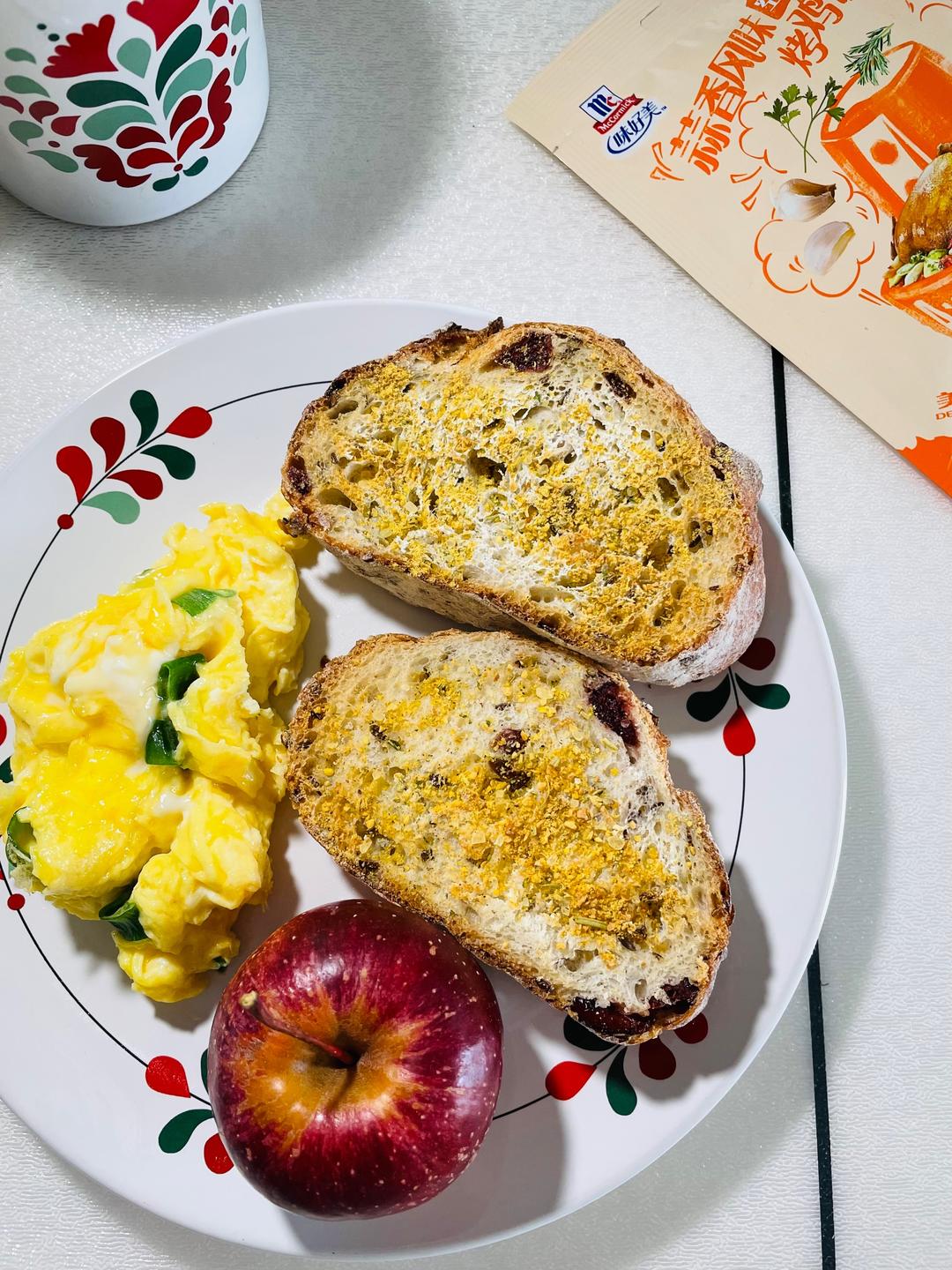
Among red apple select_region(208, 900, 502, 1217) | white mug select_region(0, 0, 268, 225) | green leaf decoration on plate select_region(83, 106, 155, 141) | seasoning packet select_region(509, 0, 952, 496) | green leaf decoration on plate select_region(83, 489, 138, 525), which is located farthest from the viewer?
seasoning packet select_region(509, 0, 952, 496)

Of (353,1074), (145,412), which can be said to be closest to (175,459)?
(145,412)

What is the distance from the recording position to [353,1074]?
1.11m

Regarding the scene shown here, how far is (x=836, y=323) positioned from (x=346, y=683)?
92 centimetres

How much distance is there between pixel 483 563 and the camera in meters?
1.29

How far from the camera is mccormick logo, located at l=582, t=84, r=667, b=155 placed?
5.41 feet

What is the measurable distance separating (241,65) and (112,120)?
19 cm

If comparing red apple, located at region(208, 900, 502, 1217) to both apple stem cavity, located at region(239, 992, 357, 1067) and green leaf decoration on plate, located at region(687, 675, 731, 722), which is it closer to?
apple stem cavity, located at region(239, 992, 357, 1067)

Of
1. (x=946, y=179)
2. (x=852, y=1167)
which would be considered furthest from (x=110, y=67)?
(x=852, y=1167)

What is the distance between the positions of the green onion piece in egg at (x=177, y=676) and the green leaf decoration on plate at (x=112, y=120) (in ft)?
2.17

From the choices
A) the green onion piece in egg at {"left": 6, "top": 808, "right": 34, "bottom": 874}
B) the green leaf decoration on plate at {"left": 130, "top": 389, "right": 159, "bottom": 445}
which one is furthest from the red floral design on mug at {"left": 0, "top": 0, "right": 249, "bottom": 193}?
the green onion piece in egg at {"left": 6, "top": 808, "right": 34, "bottom": 874}

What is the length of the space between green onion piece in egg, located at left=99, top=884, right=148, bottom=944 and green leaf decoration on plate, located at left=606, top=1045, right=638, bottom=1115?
1.88ft

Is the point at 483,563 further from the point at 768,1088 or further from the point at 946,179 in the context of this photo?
the point at 946,179

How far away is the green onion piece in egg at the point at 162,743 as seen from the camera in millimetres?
1234

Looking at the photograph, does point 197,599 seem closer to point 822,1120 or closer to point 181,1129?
point 181,1129
